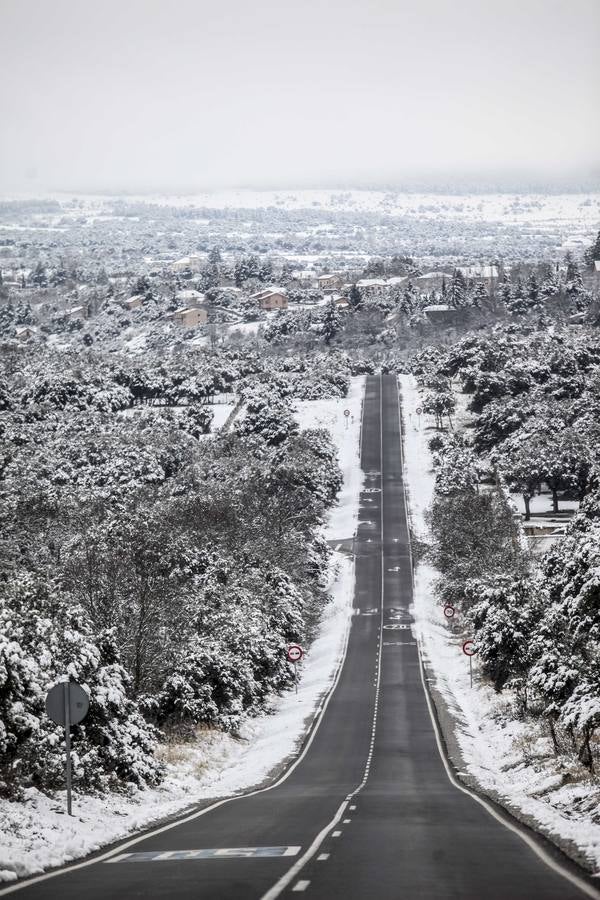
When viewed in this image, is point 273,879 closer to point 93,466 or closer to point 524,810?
point 524,810

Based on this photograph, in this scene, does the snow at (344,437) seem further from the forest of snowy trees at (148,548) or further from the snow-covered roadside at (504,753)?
the snow-covered roadside at (504,753)

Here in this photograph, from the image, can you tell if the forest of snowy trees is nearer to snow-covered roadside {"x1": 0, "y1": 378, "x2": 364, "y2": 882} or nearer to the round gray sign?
snow-covered roadside {"x1": 0, "y1": 378, "x2": 364, "y2": 882}

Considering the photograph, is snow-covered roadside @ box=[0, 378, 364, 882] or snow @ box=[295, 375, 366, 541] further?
snow @ box=[295, 375, 366, 541]

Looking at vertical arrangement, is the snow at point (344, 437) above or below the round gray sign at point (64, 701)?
below

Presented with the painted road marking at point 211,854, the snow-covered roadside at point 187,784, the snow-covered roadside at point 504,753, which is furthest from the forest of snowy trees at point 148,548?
the snow-covered roadside at point 504,753

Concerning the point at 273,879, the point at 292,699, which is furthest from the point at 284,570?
the point at 273,879

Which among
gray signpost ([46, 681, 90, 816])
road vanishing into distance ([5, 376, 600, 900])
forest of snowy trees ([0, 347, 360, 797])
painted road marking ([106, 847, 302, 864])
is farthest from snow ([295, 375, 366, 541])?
painted road marking ([106, 847, 302, 864])

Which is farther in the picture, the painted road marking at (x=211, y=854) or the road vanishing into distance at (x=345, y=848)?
the painted road marking at (x=211, y=854)
